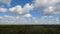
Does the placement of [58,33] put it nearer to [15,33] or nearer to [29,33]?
[29,33]

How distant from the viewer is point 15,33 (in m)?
23.3

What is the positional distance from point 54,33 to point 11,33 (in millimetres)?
6565

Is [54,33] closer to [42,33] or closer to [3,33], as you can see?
[42,33]

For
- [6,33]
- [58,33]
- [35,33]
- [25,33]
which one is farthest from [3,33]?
[58,33]

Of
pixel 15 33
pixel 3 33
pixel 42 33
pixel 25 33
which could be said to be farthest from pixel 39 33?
pixel 3 33

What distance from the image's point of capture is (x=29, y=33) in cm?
2342

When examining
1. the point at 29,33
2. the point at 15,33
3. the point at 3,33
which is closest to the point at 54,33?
the point at 29,33

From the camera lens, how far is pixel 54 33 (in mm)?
23516

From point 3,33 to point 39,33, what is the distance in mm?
5400

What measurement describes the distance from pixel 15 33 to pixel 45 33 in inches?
181

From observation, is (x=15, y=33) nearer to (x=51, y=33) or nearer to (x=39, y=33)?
(x=39, y=33)

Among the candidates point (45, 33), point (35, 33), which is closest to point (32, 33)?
point (35, 33)

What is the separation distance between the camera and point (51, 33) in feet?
76.4

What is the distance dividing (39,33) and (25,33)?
83.2 inches
